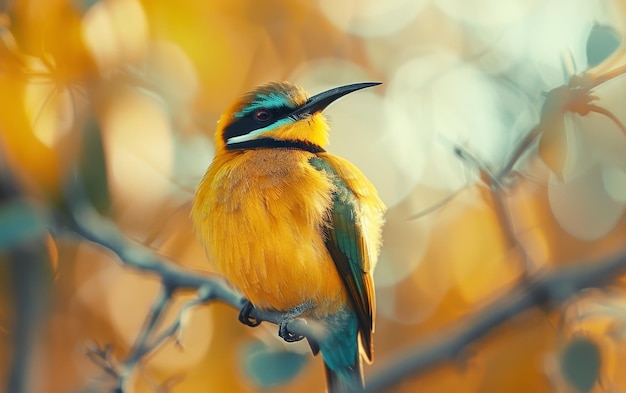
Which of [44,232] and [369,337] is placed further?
[369,337]

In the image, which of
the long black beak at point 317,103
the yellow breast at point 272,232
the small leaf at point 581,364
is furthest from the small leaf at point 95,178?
the small leaf at point 581,364

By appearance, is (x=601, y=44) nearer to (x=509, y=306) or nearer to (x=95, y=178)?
(x=509, y=306)

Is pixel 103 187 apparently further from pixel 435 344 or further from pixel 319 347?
pixel 435 344

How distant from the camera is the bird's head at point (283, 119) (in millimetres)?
1877

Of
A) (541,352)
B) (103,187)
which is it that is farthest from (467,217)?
(103,187)

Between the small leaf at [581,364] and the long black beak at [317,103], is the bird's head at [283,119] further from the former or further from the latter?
the small leaf at [581,364]

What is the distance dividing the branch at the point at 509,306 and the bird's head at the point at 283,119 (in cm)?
95

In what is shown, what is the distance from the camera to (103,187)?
1.52 m

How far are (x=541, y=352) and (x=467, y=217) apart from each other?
51 cm

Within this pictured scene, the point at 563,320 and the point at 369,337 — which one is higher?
the point at 563,320

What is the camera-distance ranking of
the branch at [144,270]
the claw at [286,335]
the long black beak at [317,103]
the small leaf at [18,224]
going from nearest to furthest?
the small leaf at [18,224] < the branch at [144,270] < the claw at [286,335] < the long black beak at [317,103]

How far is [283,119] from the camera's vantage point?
74.9 inches

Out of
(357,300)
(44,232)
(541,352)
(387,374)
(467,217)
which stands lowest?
(541,352)

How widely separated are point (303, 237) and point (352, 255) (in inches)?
4.7
